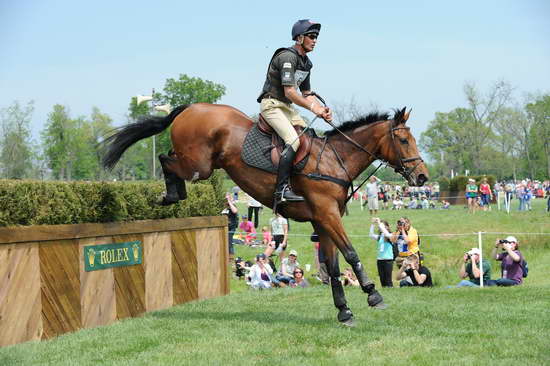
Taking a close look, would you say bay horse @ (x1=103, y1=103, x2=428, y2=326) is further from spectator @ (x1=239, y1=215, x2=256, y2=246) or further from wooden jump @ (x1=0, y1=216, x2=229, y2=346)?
spectator @ (x1=239, y1=215, x2=256, y2=246)

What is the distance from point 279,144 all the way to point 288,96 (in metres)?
0.68

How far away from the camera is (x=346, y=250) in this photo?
7.84 m

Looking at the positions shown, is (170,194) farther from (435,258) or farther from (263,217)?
(263,217)

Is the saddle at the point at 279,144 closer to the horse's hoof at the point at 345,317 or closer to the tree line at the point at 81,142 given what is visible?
the horse's hoof at the point at 345,317

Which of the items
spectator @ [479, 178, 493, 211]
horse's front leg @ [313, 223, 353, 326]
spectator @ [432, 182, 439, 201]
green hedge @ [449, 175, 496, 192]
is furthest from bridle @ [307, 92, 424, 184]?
spectator @ [432, 182, 439, 201]

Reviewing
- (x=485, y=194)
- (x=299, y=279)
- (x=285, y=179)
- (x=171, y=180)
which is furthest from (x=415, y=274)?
(x=485, y=194)

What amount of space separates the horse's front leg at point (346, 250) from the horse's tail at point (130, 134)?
9.34 feet

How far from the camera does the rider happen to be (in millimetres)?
7902

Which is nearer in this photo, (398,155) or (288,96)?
(288,96)

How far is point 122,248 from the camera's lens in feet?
31.9

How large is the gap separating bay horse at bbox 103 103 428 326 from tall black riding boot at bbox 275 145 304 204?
18 cm

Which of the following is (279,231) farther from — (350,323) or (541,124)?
(541,124)

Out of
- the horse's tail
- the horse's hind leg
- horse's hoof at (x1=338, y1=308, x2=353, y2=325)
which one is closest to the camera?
horse's hoof at (x1=338, y1=308, x2=353, y2=325)

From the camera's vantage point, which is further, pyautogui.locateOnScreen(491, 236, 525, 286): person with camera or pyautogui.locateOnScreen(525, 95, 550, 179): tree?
pyautogui.locateOnScreen(525, 95, 550, 179): tree
